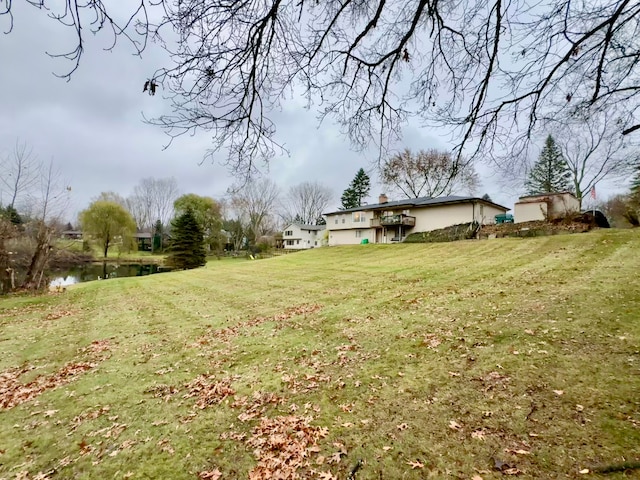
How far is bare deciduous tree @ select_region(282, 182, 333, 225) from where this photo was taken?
62.3m

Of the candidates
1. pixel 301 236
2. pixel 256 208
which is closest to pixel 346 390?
pixel 256 208

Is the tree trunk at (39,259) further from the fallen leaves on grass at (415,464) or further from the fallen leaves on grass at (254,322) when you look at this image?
the fallen leaves on grass at (415,464)

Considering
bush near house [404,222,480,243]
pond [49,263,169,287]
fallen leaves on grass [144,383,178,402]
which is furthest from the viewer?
pond [49,263,169,287]

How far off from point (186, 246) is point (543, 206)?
1365 inches

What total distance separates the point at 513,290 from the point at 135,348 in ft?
31.8

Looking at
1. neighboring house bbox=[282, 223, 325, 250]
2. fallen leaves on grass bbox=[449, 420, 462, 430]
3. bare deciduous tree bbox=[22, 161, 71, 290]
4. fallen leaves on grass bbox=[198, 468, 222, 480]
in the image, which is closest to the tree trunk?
bare deciduous tree bbox=[22, 161, 71, 290]

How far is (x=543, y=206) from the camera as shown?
Result: 80.2ft

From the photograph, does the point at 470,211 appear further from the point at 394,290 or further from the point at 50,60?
the point at 50,60

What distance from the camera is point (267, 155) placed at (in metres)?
4.10

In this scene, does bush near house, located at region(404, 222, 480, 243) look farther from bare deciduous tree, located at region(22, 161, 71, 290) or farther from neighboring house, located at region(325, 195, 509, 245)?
bare deciduous tree, located at region(22, 161, 71, 290)

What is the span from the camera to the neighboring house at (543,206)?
79.1 ft

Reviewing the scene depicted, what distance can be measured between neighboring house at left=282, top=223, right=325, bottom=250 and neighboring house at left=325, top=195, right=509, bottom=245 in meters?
16.0

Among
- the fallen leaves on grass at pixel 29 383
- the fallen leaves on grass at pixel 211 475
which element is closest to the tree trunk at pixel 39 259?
the fallen leaves on grass at pixel 29 383

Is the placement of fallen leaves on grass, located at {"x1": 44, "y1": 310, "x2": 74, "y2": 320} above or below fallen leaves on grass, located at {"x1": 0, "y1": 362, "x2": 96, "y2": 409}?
above
